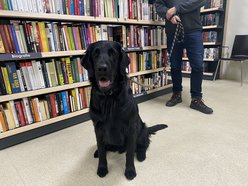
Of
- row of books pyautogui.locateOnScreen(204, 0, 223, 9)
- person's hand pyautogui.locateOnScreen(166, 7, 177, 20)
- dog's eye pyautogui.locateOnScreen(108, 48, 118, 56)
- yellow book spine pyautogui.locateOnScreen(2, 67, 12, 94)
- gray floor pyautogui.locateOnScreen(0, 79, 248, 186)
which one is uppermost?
row of books pyautogui.locateOnScreen(204, 0, 223, 9)

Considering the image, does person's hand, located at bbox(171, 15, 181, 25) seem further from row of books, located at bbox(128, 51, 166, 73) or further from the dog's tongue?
the dog's tongue

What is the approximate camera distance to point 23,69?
134 cm

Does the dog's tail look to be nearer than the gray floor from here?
No

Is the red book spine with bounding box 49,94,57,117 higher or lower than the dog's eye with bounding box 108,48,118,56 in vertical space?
lower

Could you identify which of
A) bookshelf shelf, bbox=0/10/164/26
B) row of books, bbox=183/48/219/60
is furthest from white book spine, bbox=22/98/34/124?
row of books, bbox=183/48/219/60

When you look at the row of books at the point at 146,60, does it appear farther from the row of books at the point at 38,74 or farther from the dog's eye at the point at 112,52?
the dog's eye at the point at 112,52

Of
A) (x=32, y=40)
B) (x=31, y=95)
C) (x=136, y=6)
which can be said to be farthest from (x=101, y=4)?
(x=31, y=95)

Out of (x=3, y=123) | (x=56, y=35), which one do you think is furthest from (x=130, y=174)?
(x=56, y=35)

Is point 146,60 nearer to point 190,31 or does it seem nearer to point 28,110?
point 190,31

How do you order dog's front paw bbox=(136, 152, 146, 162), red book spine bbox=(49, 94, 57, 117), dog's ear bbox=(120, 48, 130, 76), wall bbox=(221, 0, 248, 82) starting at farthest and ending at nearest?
wall bbox=(221, 0, 248, 82) → red book spine bbox=(49, 94, 57, 117) → dog's front paw bbox=(136, 152, 146, 162) → dog's ear bbox=(120, 48, 130, 76)

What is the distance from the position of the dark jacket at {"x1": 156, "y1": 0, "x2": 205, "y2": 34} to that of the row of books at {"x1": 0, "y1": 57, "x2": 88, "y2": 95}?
1035mm

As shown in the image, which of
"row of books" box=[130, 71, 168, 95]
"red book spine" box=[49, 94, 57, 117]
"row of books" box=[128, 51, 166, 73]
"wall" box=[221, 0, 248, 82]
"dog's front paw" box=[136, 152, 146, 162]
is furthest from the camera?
"wall" box=[221, 0, 248, 82]

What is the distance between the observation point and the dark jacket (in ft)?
5.51

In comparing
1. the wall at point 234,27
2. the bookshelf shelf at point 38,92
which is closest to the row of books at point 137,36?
the bookshelf shelf at point 38,92
